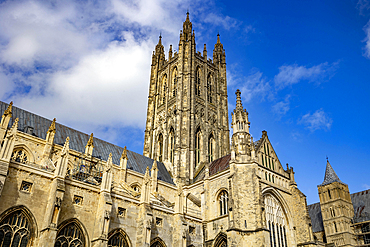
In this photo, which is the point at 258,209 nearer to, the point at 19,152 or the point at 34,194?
the point at 34,194

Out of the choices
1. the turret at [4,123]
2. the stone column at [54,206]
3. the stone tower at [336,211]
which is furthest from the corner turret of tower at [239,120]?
the turret at [4,123]

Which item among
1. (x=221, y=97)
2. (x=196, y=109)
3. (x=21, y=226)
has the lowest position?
(x=21, y=226)

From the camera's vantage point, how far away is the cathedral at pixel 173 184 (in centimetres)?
1883

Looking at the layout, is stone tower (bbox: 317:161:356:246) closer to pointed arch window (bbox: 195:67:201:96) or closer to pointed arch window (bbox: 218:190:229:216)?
pointed arch window (bbox: 218:190:229:216)

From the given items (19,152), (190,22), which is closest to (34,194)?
(19,152)

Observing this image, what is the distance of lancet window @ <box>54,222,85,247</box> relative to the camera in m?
18.6

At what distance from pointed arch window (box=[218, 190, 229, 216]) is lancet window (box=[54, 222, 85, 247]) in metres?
13.1

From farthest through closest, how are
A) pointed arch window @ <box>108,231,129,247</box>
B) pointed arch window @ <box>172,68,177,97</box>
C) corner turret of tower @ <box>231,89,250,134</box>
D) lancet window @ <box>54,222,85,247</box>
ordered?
1. pointed arch window @ <box>172,68,177,97</box>
2. corner turret of tower @ <box>231,89,250,134</box>
3. pointed arch window @ <box>108,231,129,247</box>
4. lancet window @ <box>54,222,85,247</box>

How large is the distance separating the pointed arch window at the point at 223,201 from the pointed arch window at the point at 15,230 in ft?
53.4

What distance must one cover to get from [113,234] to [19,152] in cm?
1097

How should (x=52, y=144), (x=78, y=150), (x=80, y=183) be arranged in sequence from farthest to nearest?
(x=78, y=150) → (x=52, y=144) → (x=80, y=183)

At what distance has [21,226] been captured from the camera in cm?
1764

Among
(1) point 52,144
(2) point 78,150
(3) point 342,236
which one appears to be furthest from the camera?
(3) point 342,236

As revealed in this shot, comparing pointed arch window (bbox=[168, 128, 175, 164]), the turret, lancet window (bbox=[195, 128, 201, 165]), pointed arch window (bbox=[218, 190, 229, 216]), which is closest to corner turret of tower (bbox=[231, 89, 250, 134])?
pointed arch window (bbox=[218, 190, 229, 216])
